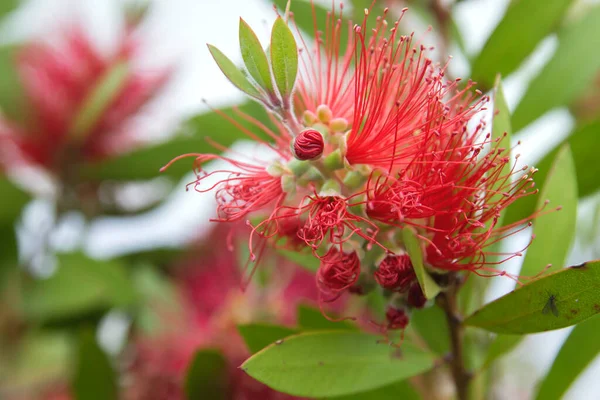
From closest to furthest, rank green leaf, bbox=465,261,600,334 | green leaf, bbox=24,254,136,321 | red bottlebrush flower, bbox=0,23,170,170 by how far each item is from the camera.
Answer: green leaf, bbox=465,261,600,334
green leaf, bbox=24,254,136,321
red bottlebrush flower, bbox=0,23,170,170

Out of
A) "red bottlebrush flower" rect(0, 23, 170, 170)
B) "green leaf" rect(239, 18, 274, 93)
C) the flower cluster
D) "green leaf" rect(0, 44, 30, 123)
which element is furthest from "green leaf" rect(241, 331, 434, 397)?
"green leaf" rect(0, 44, 30, 123)

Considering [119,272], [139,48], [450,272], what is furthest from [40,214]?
[450,272]

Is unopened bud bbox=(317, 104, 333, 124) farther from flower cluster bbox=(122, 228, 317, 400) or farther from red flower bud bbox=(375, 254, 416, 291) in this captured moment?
flower cluster bbox=(122, 228, 317, 400)

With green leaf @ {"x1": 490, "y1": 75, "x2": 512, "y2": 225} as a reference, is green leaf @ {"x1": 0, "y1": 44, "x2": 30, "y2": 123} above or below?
below

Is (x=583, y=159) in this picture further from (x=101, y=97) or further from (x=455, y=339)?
(x=101, y=97)

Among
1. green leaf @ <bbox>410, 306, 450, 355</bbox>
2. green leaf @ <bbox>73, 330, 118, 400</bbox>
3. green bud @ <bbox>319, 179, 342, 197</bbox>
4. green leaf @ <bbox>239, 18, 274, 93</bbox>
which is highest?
green leaf @ <bbox>239, 18, 274, 93</bbox>

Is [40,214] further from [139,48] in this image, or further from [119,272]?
[139,48]
